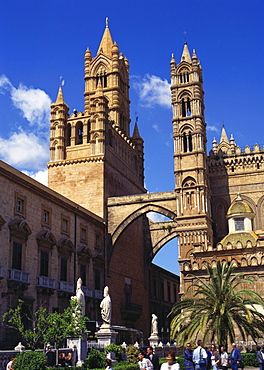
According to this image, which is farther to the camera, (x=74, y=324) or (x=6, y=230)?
(x=6, y=230)

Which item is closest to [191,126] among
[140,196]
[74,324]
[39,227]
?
[140,196]

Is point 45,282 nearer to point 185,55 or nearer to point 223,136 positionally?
point 185,55

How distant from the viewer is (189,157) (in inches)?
1757

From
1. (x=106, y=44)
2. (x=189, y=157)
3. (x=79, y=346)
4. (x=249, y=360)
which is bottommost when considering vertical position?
(x=249, y=360)

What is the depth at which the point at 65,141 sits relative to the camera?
46.0m

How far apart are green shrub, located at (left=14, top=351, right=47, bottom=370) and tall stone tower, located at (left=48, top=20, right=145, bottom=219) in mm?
27541

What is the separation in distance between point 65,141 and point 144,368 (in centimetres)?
3539

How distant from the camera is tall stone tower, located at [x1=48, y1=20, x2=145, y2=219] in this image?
143ft

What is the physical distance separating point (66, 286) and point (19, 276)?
578 centimetres

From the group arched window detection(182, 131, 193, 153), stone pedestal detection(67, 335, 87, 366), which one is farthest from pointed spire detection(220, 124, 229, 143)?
stone pedestal detection(67, 335, 87, 366)

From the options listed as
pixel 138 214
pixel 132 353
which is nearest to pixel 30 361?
pixel 132 353

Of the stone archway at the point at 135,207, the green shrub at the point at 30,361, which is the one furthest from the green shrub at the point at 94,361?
the stone archway at the point at 135,207

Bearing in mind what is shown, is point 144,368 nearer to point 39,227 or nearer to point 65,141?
point 39,227

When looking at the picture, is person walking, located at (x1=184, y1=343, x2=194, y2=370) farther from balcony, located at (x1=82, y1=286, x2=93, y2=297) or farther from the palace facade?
balcony, located at (x1=82, y1=286, x2=93, y2=297)
